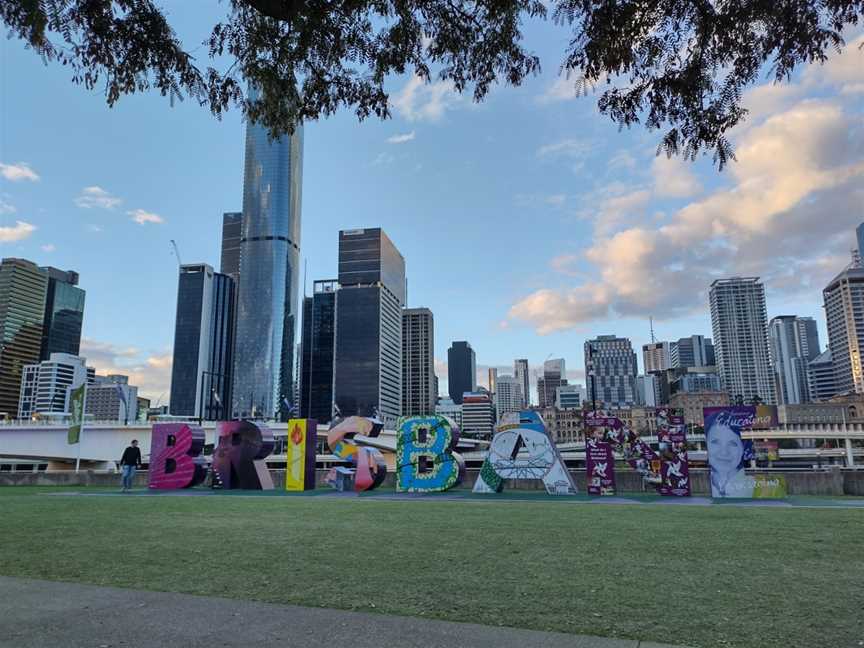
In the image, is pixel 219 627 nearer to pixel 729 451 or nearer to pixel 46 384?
pixel 729 451

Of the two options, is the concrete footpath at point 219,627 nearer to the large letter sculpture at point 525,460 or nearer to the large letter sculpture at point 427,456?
the large letter sculpture at point 525,460

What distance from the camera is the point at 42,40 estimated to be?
6.76 meters

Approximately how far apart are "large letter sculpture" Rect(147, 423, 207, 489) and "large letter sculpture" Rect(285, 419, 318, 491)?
4650 mm

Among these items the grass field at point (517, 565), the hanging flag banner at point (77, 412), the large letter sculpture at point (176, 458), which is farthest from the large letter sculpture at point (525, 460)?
the hanging flag banner at point (77, 412)

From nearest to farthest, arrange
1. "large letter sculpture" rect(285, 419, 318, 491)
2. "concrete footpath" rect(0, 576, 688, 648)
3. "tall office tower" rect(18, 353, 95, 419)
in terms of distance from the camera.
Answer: "concrete footpath" rect(0, 576, 688, 648) < "large letter sculpture" rect(285, 419, 318, 491) < "tall office tower" rect(18, 353, 95, 419)

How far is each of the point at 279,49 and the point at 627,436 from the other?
743 inches

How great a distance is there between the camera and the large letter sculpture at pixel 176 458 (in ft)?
91.2

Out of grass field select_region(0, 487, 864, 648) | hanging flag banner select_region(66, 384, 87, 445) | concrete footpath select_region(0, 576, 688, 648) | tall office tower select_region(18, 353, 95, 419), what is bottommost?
grass field select_region(0, 487, 864, 648)

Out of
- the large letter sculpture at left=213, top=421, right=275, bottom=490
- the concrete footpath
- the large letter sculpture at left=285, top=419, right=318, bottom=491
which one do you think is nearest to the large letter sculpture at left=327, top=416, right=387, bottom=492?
the large letter sculpture at left=285, top=419, right=318, bottom=491

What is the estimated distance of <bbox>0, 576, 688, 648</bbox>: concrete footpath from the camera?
179 inches

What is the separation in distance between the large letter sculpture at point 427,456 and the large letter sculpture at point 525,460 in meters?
1.33

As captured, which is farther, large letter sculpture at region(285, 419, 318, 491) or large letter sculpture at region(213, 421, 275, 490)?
large letter sculpture at region(213, 421, 275, 490)

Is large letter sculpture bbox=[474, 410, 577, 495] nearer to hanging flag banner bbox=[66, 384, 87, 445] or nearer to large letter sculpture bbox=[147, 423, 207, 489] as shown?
large letter sculpture bbox=[147, 423, 207, 489]

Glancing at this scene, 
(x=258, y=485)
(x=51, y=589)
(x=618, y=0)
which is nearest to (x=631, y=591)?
(x=51, y=589)
